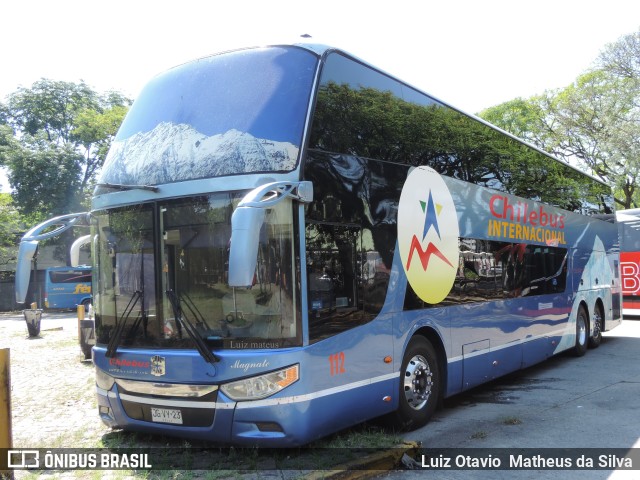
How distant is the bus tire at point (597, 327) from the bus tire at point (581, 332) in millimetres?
503

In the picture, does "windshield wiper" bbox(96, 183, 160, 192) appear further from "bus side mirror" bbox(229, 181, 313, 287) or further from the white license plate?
the white license plate

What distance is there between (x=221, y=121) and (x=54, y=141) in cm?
3880

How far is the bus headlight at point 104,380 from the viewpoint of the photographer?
6.04 meters

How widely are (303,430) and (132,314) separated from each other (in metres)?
2.05

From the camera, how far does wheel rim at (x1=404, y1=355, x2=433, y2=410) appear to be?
271 inches

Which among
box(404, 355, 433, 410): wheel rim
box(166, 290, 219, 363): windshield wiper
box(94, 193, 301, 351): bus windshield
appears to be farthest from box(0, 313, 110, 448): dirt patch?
box(404, 355, 433, 410): wheel rim

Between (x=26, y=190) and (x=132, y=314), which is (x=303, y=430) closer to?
(x=132, y=314)

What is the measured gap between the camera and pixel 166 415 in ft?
18.3

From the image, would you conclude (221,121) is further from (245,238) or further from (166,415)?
(166,415)

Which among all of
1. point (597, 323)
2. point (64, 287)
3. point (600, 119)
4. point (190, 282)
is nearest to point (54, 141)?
point (64, 287)

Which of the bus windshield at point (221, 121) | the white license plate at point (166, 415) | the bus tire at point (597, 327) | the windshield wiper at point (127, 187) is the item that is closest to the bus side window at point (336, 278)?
the bus windshield at point (221, 121)

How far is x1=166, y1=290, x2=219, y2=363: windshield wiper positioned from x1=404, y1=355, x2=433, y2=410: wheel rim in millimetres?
2594

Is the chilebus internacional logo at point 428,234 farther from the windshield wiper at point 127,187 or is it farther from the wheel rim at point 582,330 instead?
the wheel rim at point 582,330

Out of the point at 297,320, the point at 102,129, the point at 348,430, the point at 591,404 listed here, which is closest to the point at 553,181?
the point at 591,404
